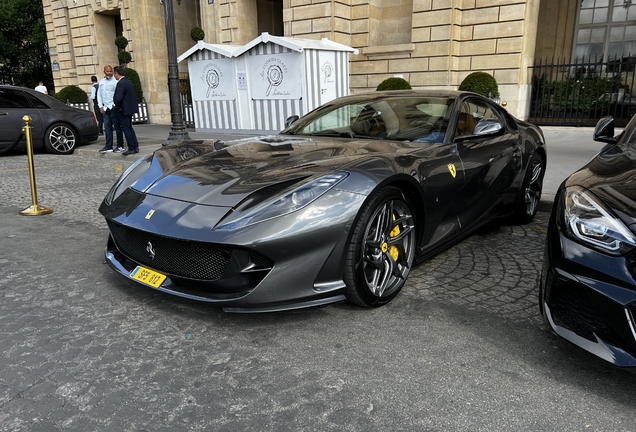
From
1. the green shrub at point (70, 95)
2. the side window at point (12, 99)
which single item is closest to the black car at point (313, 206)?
the side window at point (12, 99)

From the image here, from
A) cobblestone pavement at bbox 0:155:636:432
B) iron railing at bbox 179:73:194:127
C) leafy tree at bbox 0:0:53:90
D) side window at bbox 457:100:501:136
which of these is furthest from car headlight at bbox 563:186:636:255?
leafy tree at bbox 0:0:53:90

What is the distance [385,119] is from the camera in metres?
4.07

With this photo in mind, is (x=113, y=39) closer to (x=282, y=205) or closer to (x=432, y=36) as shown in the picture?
(x=432, y=36)

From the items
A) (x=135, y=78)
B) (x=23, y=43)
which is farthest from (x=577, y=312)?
(x=23, y=43)

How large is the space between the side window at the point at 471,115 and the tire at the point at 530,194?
71 cm

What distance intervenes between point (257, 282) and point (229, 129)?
1105cm

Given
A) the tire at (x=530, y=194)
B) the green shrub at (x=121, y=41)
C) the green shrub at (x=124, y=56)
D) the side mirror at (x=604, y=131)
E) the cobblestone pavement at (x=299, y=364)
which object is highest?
the green shrub at (x=121, y=41)

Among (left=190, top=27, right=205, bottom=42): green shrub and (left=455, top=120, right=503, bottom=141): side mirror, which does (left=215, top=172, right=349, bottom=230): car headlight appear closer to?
(left=455, top=120, right=503, bottom=141): side mirror

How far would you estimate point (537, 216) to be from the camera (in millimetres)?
5578

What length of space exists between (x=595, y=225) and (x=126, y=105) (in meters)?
9.74

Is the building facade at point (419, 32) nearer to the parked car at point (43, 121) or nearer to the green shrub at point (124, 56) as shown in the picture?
the green shrub at point (124, 56)

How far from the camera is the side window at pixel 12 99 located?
411 inches

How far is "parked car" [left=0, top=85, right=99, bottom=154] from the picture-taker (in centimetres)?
1047

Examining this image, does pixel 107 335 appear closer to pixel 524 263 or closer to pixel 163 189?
pixel 163 189
